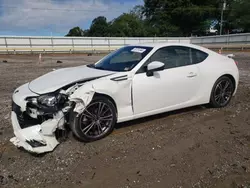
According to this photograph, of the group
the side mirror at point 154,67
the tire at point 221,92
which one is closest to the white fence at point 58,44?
the tire at point 221,92

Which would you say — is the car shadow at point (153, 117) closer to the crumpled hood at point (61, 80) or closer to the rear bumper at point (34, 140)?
the crumpled hood at point (61, 80)

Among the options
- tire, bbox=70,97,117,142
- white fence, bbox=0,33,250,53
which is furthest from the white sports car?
white fence, bbox=0,33,250,53

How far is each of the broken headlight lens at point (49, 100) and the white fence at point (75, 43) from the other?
25.9 metres

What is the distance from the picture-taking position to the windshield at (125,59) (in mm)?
4148

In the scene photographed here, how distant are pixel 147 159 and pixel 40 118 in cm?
165

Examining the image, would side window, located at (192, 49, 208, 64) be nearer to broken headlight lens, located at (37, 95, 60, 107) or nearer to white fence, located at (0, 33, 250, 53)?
broken headlight lens, located at (37, 95, 60, 107)

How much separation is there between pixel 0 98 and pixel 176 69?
15.8ft

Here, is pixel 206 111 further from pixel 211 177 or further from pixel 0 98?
pixel 0 98

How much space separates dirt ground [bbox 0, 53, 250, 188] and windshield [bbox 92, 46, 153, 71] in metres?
1.10

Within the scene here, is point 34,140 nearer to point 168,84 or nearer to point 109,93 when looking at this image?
point 109,93

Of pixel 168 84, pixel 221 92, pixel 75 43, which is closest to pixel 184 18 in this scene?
pixel 75 43

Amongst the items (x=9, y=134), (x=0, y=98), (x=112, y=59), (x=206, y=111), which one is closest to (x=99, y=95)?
(x=112, y=59)

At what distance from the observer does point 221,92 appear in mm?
5105

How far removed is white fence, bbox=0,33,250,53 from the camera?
93.0 feet
